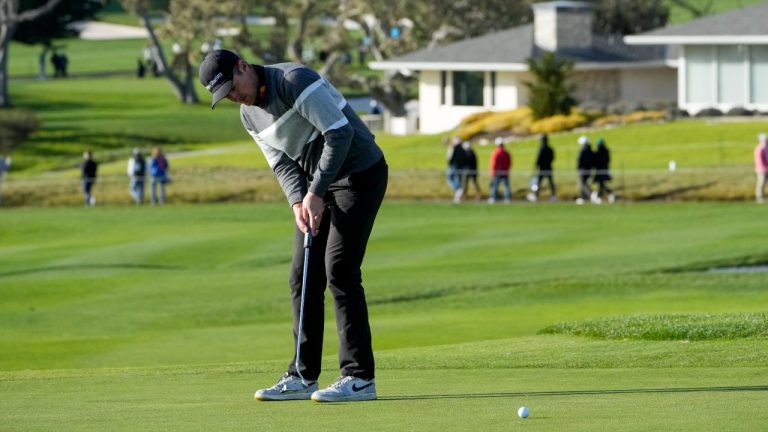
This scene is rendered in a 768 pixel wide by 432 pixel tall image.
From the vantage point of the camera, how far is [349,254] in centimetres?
821

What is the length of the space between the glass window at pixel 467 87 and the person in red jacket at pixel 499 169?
2368 centimetres

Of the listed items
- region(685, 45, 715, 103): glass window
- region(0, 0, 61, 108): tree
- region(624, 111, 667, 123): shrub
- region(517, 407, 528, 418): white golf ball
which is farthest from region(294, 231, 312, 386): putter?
region(0, 0, 61, 108): tree

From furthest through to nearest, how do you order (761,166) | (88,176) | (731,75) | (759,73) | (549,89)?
(549,89), (731,75), (759,73), (88,176), (761,166)

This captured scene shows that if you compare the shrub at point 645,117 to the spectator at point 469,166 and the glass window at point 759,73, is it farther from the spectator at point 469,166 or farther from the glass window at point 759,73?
the spectator at point 469,166

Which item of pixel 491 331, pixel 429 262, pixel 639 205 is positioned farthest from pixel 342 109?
pixel 639 205

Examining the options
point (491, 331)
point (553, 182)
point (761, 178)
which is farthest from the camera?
point (553, 182)

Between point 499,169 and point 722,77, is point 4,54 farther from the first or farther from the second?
point 499,169

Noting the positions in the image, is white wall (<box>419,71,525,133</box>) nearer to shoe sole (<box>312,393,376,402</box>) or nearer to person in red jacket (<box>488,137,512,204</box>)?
person in red jacket (<box>488,137,512,204</box>)

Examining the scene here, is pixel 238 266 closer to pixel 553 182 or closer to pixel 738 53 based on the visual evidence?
pixel 553 182

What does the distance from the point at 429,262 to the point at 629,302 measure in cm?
619

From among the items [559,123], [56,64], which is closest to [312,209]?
[559,123]

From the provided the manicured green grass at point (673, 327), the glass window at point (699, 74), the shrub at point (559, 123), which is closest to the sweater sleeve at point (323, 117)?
the manicured green grass at point (673, 327)

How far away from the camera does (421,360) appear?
421 inches

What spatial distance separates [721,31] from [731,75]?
1591 mm
